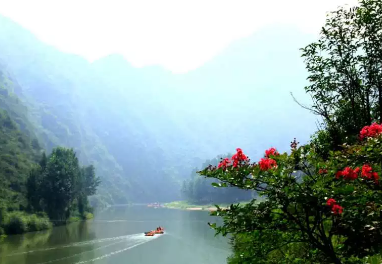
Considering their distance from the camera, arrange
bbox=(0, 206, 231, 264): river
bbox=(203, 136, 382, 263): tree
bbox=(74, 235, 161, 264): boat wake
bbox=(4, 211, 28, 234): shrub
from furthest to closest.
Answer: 1. bbox=(4, 211, 28, 234): shrub
2. bbox=(74, 235, 161, 264): boat wake
3. bbox=(0, 206, 231, 264): river
4. bbox=(203, 136, 382, 263): tree

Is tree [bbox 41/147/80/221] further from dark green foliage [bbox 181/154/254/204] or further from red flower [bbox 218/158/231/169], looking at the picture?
red flower [bbox 218/158/231/169]

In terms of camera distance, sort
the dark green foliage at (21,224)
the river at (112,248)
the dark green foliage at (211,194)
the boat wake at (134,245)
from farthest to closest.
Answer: the dark green foliage at (211,194)
the dark green foliage at (21,224)
the boat wake at (134,245)
the river at (112,248)

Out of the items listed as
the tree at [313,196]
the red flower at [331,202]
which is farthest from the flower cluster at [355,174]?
the red flower at [331,202]

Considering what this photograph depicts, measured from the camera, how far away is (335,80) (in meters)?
13.9

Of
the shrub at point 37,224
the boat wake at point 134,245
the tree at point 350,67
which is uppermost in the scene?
the tree at point 350,67

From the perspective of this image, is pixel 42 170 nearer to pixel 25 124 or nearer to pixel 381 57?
pixel 381 57

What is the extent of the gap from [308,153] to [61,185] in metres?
86.3

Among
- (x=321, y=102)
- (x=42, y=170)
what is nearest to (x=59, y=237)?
(x=42, y=170)

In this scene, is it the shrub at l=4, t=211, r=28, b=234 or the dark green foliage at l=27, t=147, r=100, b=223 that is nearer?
the shrub at l=4, t=211, r=28, b=234

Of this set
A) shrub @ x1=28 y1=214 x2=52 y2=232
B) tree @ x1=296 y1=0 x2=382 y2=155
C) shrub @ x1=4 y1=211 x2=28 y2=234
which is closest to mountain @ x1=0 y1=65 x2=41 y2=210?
shrub @ x1=4 y1=211 x2=28 y2=234

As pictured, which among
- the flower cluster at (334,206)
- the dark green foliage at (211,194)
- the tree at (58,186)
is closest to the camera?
the flower cluster at (334,206)

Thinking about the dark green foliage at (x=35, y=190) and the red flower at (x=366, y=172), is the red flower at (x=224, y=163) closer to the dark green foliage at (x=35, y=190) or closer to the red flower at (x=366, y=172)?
the red flower at (x=366, y=172)

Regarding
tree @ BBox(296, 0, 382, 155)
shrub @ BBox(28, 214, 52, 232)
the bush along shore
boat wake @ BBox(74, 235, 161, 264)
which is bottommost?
boat wake @ BBox(74, 235, 161, 264)

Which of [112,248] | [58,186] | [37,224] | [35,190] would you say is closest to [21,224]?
[37,224]
